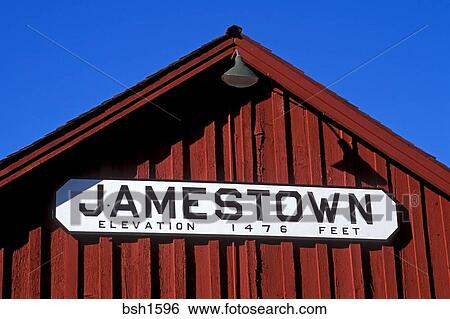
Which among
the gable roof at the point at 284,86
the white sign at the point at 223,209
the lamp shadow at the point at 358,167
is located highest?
the gable roof at the point at 284,86

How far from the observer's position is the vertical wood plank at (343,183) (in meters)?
10.3

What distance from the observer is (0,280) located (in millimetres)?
9164

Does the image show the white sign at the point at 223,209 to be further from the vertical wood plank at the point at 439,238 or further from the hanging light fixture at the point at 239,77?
the hanging light fixture at the point at 239,77

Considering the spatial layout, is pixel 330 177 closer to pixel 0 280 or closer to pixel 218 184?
pixel 218 184

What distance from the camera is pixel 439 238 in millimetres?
10773

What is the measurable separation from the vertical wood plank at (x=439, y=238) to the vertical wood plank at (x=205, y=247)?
2683 millimetres

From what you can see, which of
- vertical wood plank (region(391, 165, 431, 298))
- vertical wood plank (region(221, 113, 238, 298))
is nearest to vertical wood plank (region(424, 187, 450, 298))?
vertical wood plank (region(391, 165, 431, 298))

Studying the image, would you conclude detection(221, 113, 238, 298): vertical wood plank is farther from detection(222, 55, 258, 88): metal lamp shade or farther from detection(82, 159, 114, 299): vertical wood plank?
detection(82, 159, 114, 299): vertical wood plank

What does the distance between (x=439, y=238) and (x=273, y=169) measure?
2193 mm

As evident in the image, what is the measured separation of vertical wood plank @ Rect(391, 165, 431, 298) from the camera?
1052 cm

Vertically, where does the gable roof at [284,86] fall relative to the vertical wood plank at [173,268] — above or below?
above

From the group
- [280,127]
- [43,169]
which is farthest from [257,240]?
[43,169]

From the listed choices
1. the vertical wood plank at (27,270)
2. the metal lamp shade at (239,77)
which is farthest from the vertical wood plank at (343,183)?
the vertical wood plank at (27,270)

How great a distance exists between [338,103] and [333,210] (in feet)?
4.13
